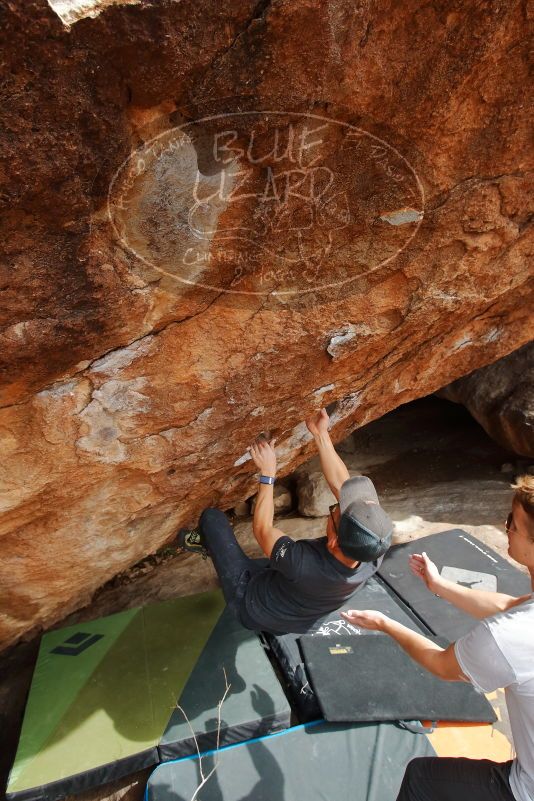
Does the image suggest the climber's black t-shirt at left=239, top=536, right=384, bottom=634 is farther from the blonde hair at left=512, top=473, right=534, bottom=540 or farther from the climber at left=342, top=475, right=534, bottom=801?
the blonde hair at left=512, top=473, right=534, bottom=540

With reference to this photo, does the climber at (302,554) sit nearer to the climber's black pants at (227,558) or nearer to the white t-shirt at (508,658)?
the climber's black pants at (227,558)

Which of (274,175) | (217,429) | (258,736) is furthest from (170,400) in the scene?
(258,736)

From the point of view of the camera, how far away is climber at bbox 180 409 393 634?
1706 millimetres

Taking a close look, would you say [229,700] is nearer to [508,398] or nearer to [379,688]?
[379,688]

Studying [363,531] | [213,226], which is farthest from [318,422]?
[213,226]

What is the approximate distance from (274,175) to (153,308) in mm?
631

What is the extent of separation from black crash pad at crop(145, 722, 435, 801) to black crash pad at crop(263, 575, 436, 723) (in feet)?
0.41

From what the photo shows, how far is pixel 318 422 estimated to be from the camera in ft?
8.69

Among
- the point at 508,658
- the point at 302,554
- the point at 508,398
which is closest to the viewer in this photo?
the point at 508,658

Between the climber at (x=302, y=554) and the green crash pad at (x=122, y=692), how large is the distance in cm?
49

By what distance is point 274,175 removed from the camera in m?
1.55

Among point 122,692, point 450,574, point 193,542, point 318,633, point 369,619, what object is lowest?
point 450,574

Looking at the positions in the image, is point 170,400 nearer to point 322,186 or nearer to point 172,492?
point 172,492

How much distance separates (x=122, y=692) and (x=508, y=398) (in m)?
3.96
